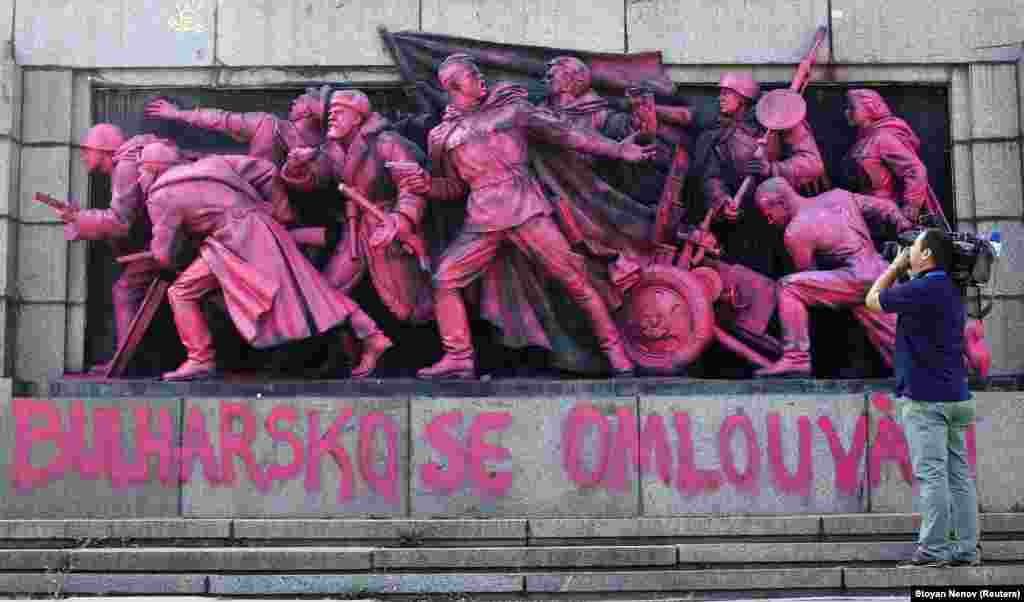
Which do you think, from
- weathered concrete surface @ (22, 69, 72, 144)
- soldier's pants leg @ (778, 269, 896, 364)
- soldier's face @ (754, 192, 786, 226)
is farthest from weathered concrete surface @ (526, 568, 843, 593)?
weathered concrete surface @ (22, 69, 72, 144)

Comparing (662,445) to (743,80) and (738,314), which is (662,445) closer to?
(738,314)

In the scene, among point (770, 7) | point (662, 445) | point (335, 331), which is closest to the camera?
point (662, 445)

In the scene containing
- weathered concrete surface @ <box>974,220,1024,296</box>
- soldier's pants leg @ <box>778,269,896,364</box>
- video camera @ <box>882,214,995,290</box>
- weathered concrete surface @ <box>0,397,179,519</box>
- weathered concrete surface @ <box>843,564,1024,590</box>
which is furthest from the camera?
weathered concrete surface @ <box>974,220,1024,296</box>

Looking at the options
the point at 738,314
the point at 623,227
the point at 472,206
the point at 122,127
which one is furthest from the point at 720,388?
the point at 122,127

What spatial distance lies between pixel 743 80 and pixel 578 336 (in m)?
2.75

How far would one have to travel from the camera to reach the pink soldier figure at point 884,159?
475 inches

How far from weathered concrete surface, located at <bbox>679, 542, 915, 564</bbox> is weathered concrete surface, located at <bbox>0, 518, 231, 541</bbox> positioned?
371 cm

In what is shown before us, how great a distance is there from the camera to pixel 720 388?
11.6 meters

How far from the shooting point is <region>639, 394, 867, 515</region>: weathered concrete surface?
36.2ft

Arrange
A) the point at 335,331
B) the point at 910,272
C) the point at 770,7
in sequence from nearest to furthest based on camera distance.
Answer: the point at 910,272 → the point at 335,331 → the point at 770,7

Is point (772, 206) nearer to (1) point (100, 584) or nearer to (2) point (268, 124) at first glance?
(2) point (268, 124)

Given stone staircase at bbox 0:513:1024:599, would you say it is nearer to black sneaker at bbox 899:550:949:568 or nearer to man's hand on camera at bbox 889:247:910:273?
black sneaker at bbox 899:550:949:568

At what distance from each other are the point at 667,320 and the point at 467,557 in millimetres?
2982

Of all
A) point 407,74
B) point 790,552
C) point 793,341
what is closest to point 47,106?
point 407,74
